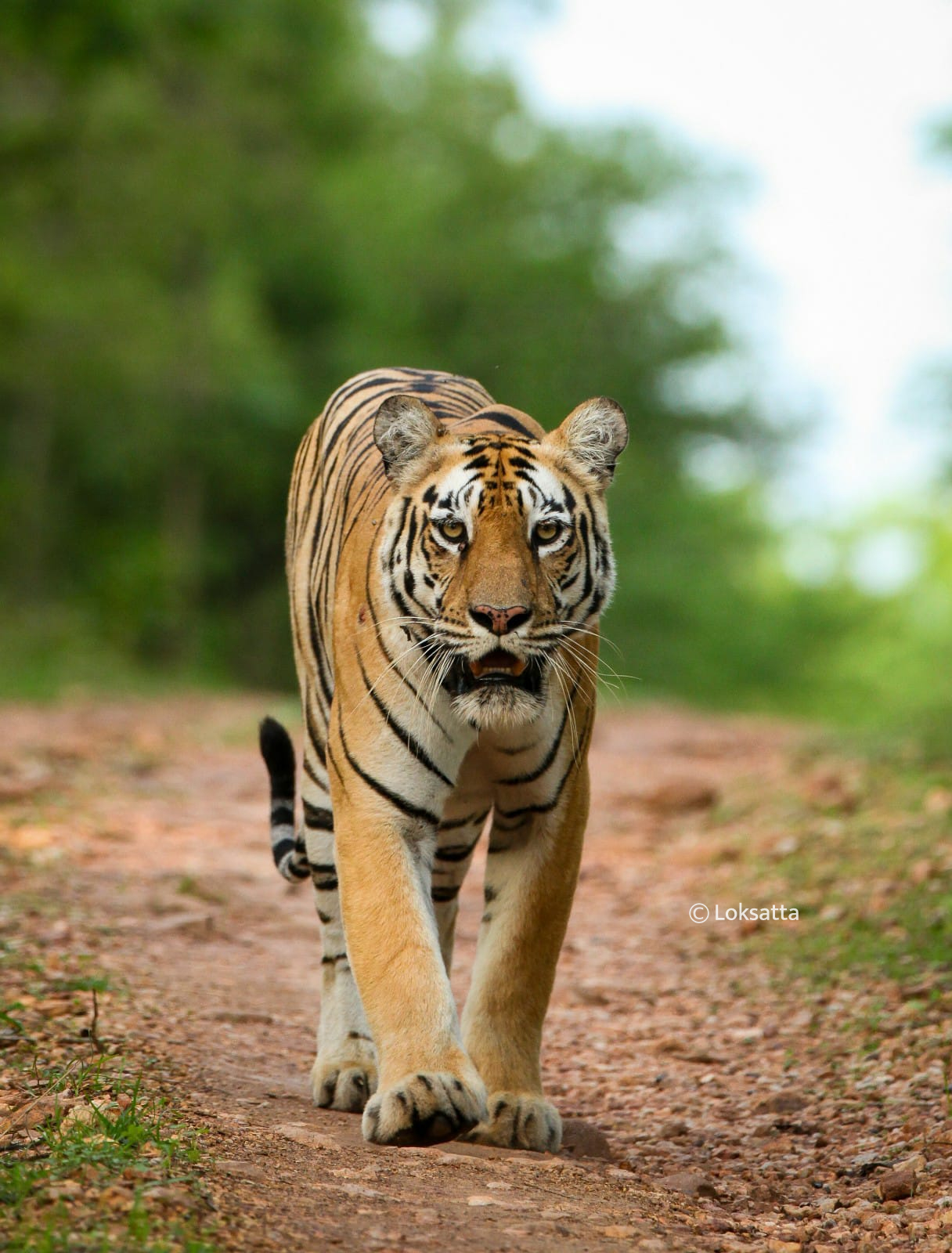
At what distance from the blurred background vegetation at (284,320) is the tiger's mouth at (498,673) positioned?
6262 millimetres

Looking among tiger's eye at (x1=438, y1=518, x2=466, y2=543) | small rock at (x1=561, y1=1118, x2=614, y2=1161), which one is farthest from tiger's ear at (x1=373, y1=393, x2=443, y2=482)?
small rock at (x1=561, y1=1118, x2=614, y2=1161)

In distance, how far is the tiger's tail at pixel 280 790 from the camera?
4.43 metres

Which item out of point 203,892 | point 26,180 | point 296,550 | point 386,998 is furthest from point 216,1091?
point 26,180

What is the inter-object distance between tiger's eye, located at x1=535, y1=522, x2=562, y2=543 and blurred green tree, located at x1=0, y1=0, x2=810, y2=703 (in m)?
10.9

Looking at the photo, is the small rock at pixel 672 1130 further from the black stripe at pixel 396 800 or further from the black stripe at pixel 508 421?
the black stripe at pixel 508 421

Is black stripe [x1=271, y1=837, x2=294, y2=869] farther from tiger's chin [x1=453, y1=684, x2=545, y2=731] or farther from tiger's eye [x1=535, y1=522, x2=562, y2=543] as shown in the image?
tiger's eye [x1=535, y1=522, x2=562, y2=543]

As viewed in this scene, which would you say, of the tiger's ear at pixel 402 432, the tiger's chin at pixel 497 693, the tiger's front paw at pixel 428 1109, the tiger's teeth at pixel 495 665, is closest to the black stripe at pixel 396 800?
the tiger's chin at pixel 497 693

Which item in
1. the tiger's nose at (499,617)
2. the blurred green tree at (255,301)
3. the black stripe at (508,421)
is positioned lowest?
the tiger's nose at (499,617)

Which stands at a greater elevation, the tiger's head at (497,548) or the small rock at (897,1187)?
the tiger's head at (497,548)

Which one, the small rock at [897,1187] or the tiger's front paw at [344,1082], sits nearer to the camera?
the small rock at [897,1187]

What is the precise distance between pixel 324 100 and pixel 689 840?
16110mm

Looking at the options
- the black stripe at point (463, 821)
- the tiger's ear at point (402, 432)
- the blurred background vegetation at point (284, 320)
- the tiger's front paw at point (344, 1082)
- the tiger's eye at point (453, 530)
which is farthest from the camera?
the blurred background vegetation at point (284, 320)

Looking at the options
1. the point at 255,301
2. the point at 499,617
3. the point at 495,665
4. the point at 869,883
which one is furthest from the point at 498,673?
the point at 255,301

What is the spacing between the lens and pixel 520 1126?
3.39 meters
